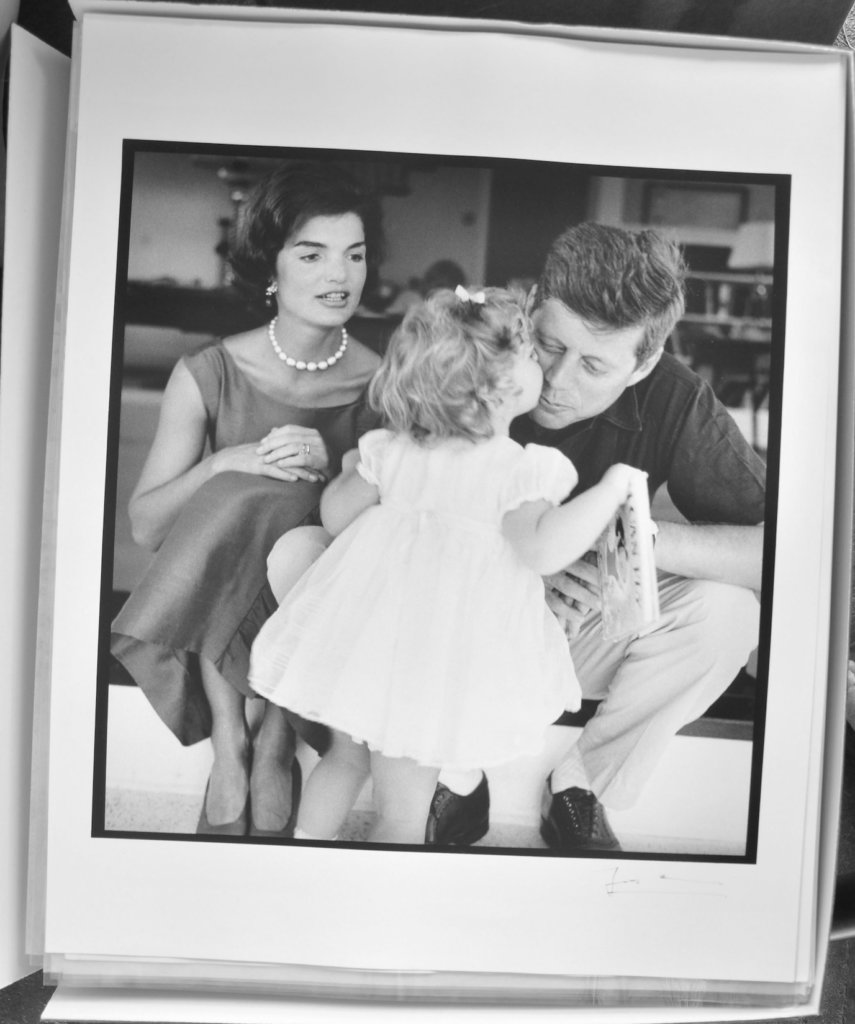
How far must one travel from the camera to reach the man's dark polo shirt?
23.3 inches

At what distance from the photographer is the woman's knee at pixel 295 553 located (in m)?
0.59

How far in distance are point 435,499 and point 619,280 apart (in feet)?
0.68

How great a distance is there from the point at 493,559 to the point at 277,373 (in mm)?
208

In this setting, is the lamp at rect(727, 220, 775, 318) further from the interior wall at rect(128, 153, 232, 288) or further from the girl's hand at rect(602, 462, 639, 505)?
the interior wall at rect(128, 153, 232, 288)

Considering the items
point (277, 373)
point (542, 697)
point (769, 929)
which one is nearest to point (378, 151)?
point (277, 373)

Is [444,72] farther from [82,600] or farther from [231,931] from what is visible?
[231,931]

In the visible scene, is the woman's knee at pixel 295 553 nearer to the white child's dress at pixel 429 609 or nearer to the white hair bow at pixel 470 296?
the white child's dress at pixel 429 609

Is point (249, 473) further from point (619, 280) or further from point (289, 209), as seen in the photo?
point (619, 280)

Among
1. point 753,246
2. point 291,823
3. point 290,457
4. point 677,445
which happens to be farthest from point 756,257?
point 291,823

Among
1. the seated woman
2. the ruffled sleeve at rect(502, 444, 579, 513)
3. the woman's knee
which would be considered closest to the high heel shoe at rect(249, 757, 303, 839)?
the seated woman

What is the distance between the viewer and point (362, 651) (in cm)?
59

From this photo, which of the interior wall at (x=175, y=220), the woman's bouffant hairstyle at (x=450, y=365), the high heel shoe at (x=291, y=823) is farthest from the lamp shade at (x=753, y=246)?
the high heel shoe at (x=291, y=823)

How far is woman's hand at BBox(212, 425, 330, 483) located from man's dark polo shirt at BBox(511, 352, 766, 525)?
0.47ft

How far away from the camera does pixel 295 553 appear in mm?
595
